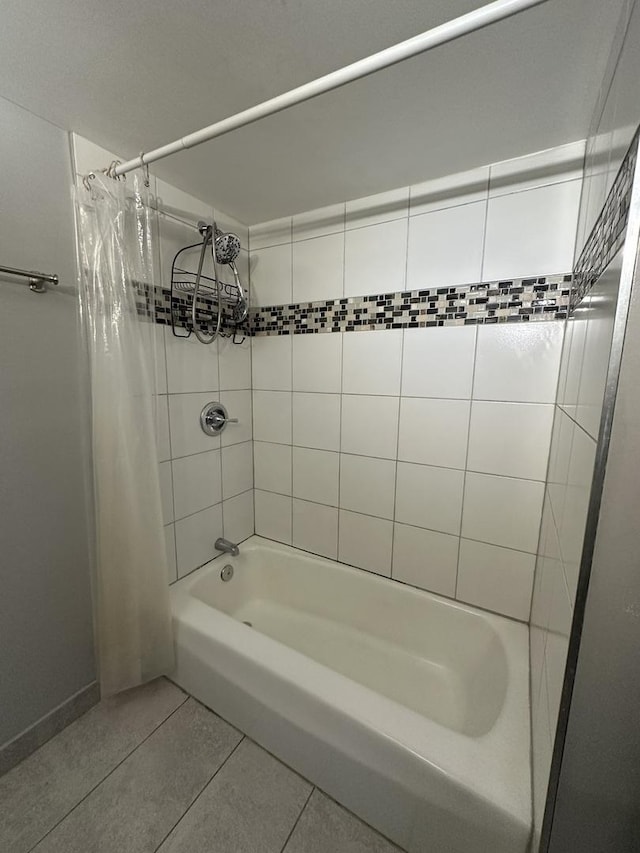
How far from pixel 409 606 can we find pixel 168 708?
108 centimetres

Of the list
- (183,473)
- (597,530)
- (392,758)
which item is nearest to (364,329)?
(183,473)

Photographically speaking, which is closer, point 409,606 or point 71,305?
point 71,305

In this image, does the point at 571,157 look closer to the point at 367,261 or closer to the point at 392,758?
the point at 367,261

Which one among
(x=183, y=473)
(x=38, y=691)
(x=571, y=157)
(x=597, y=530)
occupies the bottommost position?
(x=38, y=691)

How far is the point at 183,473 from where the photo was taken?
1.55 m

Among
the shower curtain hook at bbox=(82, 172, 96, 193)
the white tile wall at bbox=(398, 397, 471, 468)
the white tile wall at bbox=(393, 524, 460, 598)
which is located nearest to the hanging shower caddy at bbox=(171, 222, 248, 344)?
the shower curtain hook at bbox=(82, 172, 96, 193)

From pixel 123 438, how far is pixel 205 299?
2.48ft

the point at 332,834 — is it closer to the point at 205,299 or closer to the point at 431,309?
the point at 431,309

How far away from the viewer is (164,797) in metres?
1.05

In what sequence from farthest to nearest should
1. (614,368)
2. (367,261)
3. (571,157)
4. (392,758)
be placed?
(367,261), (571,157), (392,758), (614,368)

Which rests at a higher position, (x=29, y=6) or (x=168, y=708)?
(x=29, y=6)

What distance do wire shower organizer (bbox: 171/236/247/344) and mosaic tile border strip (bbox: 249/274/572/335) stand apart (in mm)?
182

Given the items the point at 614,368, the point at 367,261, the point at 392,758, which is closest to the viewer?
the point at 614,368

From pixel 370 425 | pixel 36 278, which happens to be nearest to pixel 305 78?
pixel 36 278
